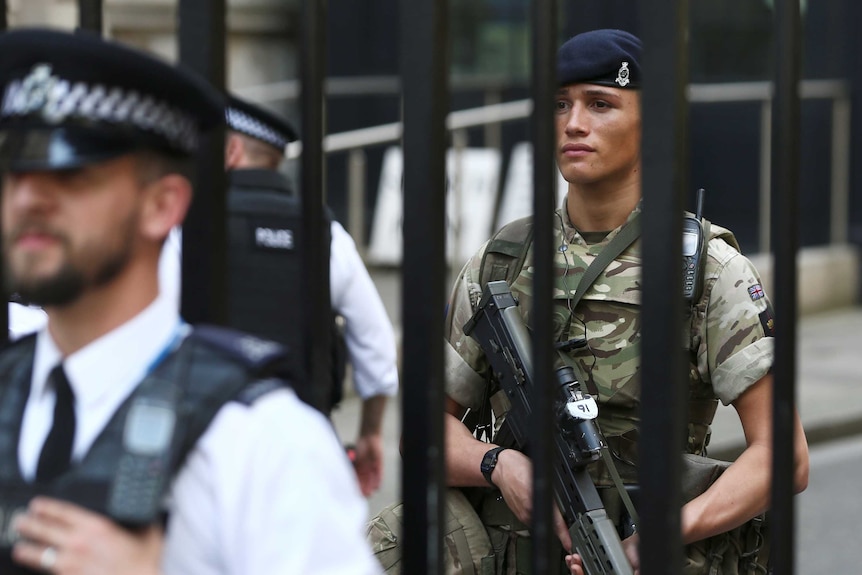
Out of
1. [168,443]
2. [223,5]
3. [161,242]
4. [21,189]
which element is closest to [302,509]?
[168,443]

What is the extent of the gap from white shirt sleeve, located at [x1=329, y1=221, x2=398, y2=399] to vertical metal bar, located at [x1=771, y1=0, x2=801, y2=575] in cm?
305

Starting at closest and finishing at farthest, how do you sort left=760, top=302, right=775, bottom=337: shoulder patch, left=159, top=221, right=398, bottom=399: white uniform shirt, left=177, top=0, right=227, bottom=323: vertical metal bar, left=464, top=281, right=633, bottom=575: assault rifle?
1. left=177, top=0, right=227, bottom=323: vertical metal bar
2. left=464, top=281, right=633, bottom=575: assault rifle
3. left=760, top=302, right=775, bottom=337: shoulder patch
4. left=159, top=221, right=398, bottom=399: white uniform shirt

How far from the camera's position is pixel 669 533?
1779mm

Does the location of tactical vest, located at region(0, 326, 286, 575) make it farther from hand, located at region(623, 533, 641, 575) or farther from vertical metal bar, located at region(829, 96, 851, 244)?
vertical metal bar, located at region(829, 96, 851, 244)

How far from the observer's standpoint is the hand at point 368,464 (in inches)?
200

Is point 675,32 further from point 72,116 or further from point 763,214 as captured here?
point 763,214

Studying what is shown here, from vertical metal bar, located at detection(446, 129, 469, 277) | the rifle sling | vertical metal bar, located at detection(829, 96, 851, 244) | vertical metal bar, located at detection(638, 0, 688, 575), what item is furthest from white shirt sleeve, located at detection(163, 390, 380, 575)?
vertical metal bar, located at detection(829, 96, 851, 244)

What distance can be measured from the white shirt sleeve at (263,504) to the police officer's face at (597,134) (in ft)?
5.52

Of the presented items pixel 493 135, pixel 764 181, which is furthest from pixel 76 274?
pixel 764 181

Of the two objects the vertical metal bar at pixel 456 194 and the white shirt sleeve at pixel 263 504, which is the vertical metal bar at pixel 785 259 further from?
the vertical metal bar at pixel 456 194

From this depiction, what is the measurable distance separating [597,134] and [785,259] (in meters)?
1.43

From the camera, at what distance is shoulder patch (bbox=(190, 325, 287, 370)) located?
173cm

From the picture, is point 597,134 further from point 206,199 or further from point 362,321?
point 362,321

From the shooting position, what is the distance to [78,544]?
61.7 inches
